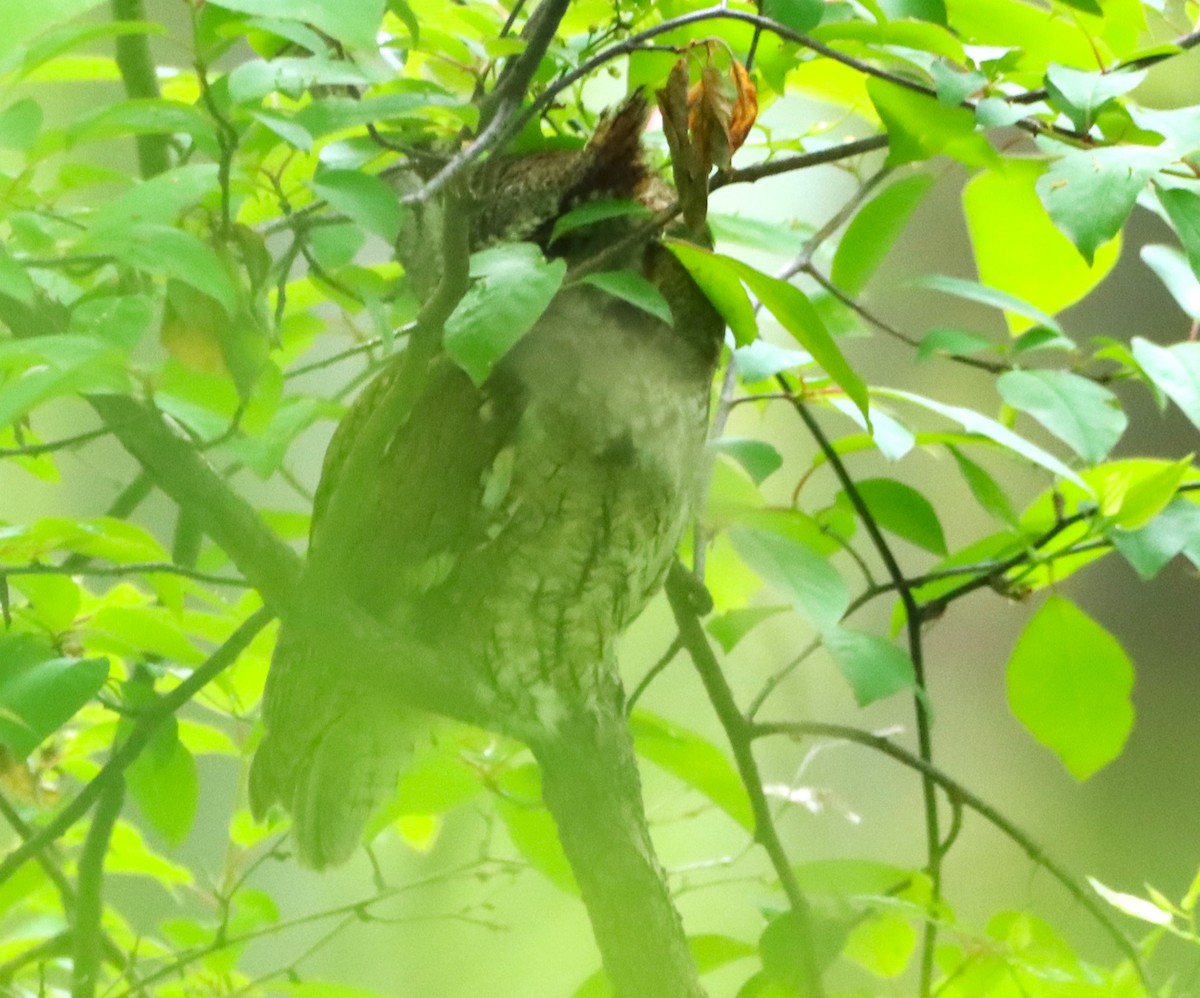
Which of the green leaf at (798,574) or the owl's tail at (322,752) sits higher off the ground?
the green leaf at (798,574)

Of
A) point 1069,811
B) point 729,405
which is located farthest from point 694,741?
point 1069,811

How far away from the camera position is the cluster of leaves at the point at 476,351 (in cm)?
50

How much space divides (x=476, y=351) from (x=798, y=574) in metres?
0.37

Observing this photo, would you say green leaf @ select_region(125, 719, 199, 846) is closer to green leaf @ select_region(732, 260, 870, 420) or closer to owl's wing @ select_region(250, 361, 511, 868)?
owl's wing @ select_region(250, 361, 511, 868)

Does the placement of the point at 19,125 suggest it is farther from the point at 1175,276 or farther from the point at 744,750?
the point at 1175,276

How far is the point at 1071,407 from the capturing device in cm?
73

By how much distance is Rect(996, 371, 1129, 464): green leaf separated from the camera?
0.72 metres

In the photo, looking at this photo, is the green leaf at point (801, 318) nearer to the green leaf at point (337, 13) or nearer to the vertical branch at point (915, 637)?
the green leaf at point (337, 13)

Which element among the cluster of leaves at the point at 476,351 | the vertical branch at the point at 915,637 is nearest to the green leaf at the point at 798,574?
the cluster of leaves at the point at 476,351

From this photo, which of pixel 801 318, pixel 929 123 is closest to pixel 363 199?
pixel 801 318

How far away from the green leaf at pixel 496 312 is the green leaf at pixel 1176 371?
1.46ft

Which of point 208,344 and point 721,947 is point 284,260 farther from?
point 721,947

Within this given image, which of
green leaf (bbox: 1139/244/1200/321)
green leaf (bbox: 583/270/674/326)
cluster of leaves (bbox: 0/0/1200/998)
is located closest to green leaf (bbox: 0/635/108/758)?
cluster of leaves (bbox: 0/0/1200/998)

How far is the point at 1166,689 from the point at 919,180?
0.94 meters
